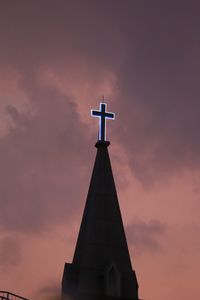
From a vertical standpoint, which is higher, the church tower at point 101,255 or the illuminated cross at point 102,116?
the illuminated cross at point 102,116

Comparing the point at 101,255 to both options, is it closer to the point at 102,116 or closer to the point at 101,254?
the point at 101,254

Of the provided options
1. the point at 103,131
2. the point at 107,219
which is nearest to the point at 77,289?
the point at 107,219

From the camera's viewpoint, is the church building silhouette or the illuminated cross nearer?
the church building silhouette

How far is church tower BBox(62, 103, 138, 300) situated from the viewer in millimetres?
39500

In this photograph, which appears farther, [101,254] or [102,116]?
[102,116]

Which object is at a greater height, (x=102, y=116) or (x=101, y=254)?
(x=102, y=116)

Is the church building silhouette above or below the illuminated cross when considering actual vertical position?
below

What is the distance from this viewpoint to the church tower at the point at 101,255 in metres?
39.5

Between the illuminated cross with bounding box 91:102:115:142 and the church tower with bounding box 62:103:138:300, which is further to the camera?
the illuminated cross with bounding box 91:102:115:142

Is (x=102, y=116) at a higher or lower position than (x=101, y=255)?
higher

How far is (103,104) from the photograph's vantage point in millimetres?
46250

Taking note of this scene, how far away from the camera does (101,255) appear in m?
40.5

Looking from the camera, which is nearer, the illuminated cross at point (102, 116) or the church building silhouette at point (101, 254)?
the church building silhouette at point (101, 254)

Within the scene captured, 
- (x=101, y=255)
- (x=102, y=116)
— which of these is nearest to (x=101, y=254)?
(x=101, y=255)
